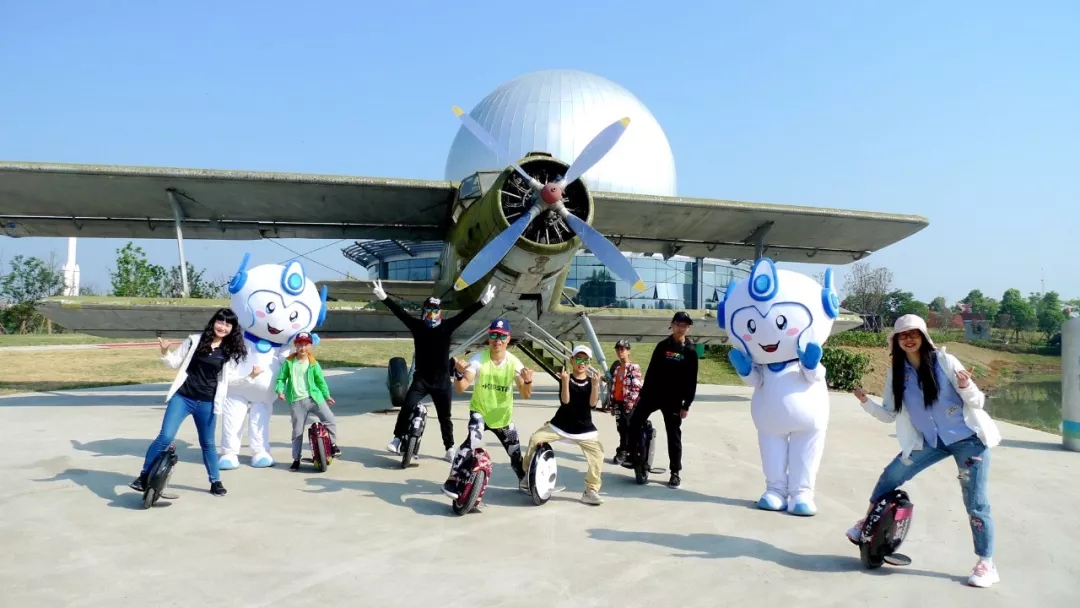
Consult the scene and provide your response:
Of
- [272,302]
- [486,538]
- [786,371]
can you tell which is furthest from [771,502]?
[272,302]

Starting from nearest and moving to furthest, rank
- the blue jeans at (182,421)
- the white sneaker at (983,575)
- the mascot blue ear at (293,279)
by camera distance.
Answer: the white sneaker at (983,575)
the blue jeans at (182,421)
the mascot blue ear at (293,279)

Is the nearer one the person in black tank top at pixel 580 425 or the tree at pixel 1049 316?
the person in black tank top at pixel 580 425

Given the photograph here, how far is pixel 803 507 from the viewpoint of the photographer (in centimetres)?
560

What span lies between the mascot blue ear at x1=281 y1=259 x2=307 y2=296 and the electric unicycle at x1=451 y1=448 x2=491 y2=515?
327 centimetres

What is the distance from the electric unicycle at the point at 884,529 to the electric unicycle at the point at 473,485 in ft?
9.00

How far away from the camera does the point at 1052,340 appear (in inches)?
1877

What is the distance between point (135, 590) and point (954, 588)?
4.70 m

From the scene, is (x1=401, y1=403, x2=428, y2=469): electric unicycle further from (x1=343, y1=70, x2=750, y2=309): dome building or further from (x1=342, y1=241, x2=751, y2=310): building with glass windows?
(x1=342, y1=241, x2=751, y2=310): building with glass windows

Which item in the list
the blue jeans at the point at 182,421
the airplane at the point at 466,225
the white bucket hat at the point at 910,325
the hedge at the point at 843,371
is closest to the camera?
the white bucket hat at the point at 910,325

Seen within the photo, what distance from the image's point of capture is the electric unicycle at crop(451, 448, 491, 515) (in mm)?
5316

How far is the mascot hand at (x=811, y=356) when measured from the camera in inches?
225

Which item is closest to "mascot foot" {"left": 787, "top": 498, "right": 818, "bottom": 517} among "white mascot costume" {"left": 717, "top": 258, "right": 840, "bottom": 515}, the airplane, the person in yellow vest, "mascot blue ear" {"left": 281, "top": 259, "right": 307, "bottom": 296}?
"white mascot costume" {"left": 717, "top": 258, "right": 840, "bottom": 515}

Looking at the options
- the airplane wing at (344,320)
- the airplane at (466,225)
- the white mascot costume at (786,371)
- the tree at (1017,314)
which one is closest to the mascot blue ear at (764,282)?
the white mascot costume at (786,371)

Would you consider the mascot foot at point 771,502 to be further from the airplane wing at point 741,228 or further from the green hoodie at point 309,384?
the airplane wing at point 741,228
